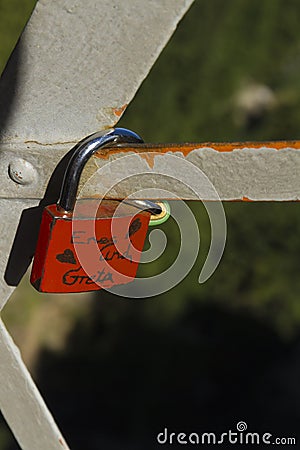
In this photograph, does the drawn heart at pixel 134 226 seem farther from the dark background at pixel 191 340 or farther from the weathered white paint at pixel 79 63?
the dark background at pixel 191 340

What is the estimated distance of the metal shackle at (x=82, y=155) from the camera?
0.77 metres

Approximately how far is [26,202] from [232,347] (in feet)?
12.2

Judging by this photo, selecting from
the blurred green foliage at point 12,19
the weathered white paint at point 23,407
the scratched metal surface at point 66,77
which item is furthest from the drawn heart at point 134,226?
the blurred green foliage at point 12,19

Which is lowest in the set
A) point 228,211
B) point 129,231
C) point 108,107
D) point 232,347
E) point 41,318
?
point 41,318

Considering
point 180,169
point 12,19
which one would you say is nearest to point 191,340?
point 12,19

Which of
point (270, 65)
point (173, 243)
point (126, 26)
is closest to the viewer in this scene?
point (126, 26)

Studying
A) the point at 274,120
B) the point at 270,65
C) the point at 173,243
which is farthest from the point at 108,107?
the point at 270,65

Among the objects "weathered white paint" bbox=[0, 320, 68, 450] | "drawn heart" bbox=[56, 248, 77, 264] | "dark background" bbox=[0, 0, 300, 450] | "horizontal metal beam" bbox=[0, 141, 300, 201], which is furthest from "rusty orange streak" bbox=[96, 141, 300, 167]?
"dark background" bbox=[0, 0, 300, 450]

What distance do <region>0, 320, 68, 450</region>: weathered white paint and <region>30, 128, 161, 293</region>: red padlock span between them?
155mm

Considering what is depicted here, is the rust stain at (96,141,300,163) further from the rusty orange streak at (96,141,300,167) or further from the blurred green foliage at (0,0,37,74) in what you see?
the blurred green foliage at (0,0,37,74)

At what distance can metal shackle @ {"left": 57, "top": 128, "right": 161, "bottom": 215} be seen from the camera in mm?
773

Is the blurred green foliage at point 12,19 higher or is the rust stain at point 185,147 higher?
the rust stain at point 185,147

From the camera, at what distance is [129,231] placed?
825mm

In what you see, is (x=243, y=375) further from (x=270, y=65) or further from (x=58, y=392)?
(x=270, y=65)
